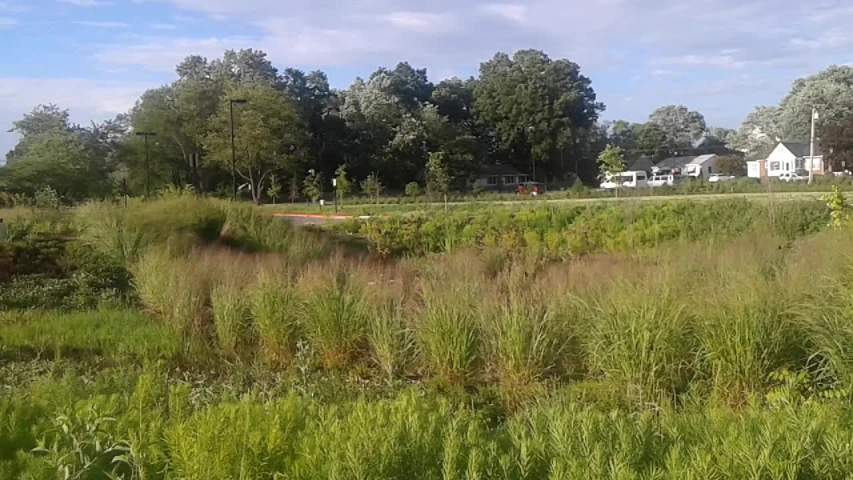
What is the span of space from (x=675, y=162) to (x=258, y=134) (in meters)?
49.1

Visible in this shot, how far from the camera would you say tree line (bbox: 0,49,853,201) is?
4497 cm

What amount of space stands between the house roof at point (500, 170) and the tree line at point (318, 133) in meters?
0.86

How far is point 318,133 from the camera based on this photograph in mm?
55125

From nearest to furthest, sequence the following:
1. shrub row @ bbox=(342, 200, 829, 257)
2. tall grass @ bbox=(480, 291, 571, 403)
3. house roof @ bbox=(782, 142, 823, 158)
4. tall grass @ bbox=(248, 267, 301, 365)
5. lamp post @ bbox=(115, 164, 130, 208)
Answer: tall grass @ bbox=(480, 291, 571, 403), tall grass @ bbox=(248, 267, 301, 365), shrub row @ bbox=(342, 200, 829, 257), lamp post @ bbox=(115, 164, 130, 208), house roof @ bbox=(782, 142, 823, 158)

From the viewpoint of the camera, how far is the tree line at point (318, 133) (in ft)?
148

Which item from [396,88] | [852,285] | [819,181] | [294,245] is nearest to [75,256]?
[294,245]

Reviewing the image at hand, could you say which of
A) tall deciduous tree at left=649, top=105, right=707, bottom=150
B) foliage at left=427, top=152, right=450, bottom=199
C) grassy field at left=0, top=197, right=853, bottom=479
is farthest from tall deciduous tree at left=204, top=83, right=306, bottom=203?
tall deciduous tree at left=649, top=105, right=707, bottom=150

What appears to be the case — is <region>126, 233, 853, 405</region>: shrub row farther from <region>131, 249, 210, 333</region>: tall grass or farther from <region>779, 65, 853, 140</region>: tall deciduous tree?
<region>779, 65, 853, 140</region>: tall deciduous tree

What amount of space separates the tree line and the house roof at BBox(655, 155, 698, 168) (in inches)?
325

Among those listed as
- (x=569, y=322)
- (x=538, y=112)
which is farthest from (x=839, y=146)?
(x=569, y=322)

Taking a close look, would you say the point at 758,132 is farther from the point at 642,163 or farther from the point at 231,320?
the point at 231,320

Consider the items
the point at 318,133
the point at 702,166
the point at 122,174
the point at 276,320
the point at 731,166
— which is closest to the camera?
the point at 276,320

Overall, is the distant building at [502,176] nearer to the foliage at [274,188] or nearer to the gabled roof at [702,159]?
the foliage at [274,188]

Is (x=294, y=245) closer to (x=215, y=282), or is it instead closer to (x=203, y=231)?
(x=203, y=231)
